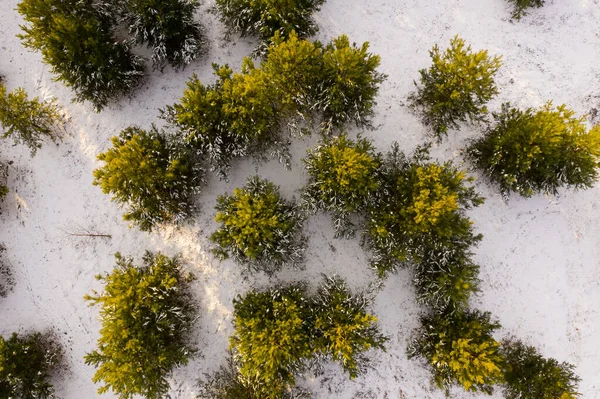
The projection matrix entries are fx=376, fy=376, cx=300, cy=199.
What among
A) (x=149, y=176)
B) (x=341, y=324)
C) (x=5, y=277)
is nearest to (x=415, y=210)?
(x=341, y=324)

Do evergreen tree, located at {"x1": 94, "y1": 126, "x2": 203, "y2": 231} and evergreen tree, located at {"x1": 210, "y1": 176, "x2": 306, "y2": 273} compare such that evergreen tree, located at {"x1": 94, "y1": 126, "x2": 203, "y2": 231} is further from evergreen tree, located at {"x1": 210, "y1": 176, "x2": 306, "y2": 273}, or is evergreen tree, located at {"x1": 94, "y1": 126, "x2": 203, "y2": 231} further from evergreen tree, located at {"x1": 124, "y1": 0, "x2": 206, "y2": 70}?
evergreen tree, located at {"x1": 124, "y1": 0, "x2": 206, "y2": 70}

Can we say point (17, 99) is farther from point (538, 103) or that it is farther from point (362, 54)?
point (538, 103)

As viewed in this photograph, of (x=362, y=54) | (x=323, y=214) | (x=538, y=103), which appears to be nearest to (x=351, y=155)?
(x=362, y=54)

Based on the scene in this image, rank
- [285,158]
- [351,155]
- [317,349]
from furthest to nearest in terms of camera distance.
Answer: [285,158], [317,349], [351,155]

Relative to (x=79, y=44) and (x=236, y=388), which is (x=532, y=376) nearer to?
(x=236, y=388)

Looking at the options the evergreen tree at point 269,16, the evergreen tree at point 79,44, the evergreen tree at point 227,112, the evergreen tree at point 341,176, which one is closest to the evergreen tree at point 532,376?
the evergreen tree at point 341,176

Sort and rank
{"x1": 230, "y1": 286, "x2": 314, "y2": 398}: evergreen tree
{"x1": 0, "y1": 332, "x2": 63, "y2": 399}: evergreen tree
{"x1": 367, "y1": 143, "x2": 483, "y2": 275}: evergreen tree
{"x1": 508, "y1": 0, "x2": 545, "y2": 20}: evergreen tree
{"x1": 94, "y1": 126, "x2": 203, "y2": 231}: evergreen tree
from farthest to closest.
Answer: {"x1": 508, "y1": 0, "x2": 545, "y2": 20}: evergreen tree, {"x1": 0, "y1": 332, "x2": 63, "y2": 399}: evergreen tree, {"x1": 94, "y1": 126, "x2": 203, "y2": 231}: evergreen tree, {"x1": 230, "y1": 286, "x2": 314, "y2": 398}: evergreen tree, {"x1": 367, "y1": 143, "x2": 483, "y2": 275}: evergreen tree

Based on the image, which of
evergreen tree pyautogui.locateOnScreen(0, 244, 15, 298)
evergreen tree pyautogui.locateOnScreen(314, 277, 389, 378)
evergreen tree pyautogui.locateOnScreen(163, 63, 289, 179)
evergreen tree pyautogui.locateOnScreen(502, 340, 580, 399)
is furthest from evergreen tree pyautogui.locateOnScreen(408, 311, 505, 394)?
evergreen tree pyautogui.locateOnScreen(0, 244, 15, 298)
